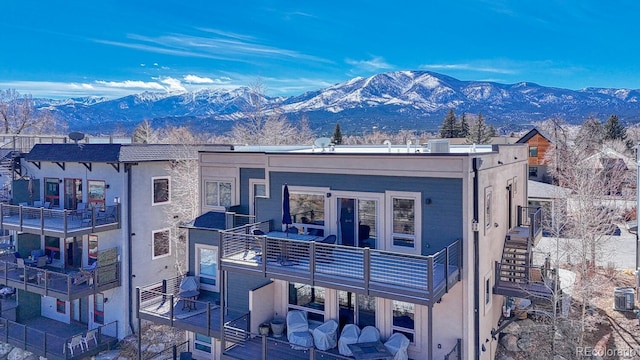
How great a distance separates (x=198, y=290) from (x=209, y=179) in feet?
14.9

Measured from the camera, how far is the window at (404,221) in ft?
39.7

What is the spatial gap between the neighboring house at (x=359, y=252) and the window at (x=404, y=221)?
3 cm

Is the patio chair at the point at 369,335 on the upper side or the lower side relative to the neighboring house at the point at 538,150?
lower

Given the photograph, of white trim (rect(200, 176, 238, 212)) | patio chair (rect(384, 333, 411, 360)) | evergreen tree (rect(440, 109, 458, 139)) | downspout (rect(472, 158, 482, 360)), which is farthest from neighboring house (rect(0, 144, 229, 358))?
evergreen tree (rect(440, 109, 458, 139))

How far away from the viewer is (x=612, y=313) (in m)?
18.1

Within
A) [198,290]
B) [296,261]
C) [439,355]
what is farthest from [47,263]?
[439,355]

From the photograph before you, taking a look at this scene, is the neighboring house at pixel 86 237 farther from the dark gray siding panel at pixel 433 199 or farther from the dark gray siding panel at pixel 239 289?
the dark gray siding panel at pixel 433 199

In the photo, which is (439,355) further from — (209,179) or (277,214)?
(209,179)

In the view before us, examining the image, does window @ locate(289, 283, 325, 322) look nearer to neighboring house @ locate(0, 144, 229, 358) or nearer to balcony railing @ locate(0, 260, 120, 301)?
neighboring house @ locate(0, 144, 229, 358)

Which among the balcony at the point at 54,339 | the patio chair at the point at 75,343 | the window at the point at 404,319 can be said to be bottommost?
the balcony at the point at 54,339

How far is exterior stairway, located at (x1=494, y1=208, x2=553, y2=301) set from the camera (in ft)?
46.2

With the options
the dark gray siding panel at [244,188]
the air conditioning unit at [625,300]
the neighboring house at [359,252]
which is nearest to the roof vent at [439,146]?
the neighboring house at [359,252]

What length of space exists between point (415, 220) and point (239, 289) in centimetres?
730

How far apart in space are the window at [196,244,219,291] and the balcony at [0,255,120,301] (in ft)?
19.8
